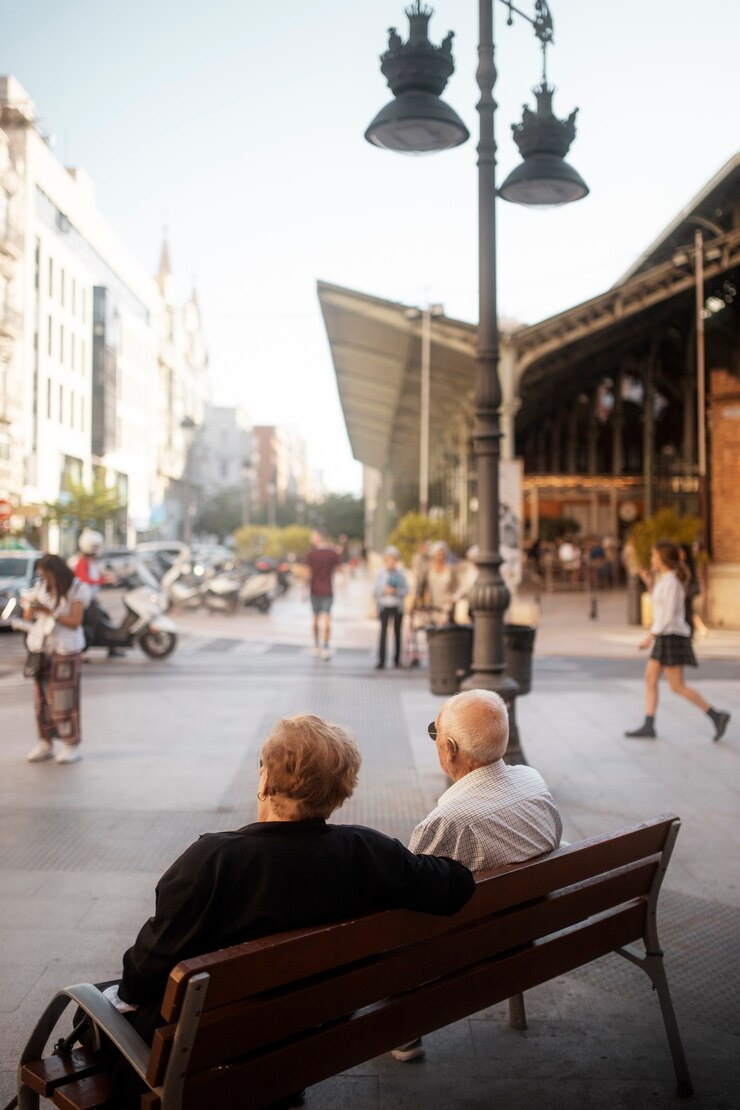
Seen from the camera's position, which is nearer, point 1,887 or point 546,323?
point 1,887

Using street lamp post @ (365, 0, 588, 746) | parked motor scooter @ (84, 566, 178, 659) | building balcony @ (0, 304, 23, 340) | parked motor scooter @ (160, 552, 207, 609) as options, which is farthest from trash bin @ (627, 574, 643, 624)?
building balcony @ (0, 304, 23, 340)

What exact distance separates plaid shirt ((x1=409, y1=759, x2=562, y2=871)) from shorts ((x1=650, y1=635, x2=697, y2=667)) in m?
5.79

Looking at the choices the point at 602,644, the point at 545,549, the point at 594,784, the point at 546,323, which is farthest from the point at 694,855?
the point at 545,549

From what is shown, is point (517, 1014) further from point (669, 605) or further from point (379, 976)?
point (669, 605)

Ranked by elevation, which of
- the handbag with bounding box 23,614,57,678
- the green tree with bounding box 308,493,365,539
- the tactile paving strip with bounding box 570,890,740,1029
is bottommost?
the tactile paving strip with bounding box 570,890,740,1029

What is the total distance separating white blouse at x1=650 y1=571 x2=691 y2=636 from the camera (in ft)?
28.6

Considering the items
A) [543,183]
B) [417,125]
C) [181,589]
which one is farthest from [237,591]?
[417,125]

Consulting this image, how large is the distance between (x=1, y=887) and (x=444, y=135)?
5041 millimetres

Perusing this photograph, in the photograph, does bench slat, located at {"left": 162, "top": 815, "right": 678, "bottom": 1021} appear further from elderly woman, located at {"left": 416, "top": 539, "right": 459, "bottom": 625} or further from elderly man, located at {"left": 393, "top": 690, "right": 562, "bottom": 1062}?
elderly woman, located at {"left": 416, "top": 539, "right": 459, "bottom": 625}

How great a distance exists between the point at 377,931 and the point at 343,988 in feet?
→ 0.50

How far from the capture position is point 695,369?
35.1 m

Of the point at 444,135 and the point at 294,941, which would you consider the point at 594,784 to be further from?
the point at 294,941

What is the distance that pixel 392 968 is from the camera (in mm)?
2660

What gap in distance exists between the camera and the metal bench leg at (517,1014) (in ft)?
12.0
